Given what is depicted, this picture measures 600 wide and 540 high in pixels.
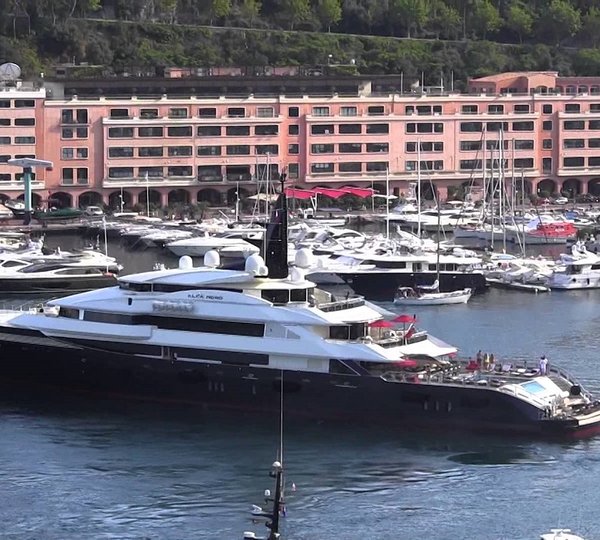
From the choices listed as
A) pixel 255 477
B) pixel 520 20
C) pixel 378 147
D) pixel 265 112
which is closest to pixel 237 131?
pixel 265 112

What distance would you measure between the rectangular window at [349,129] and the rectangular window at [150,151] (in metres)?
6.39

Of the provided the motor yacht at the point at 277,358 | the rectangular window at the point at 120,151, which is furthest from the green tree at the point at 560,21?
the motor yacht at the point at 277,358

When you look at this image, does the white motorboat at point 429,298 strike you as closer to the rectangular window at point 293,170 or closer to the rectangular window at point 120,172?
the rectangular window at point 120,172

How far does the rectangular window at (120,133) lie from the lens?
61844 mm

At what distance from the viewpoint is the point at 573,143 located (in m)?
66.6

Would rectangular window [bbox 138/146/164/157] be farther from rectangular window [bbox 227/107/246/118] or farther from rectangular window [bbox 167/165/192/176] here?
rectangular window [bbox 227/107/246/118]

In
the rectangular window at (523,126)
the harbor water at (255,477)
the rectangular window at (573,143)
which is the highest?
the rectangular window at (523,126)

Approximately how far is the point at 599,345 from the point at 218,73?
112 ft

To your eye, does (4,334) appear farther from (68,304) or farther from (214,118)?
(214,118)

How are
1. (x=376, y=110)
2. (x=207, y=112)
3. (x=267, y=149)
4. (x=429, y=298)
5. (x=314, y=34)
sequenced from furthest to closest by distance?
(x=314, y=34) < (x=376, y=110) < (x=267, y=149) < (x=207, y=112) < (x=429, y=298)

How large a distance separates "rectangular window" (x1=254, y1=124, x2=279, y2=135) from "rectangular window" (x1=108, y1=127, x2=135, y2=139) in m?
4.45

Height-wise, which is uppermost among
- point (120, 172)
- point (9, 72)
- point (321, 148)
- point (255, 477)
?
point (9, 72)

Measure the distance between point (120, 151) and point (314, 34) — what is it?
69.3ft

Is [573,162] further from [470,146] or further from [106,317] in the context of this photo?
[106,317]
